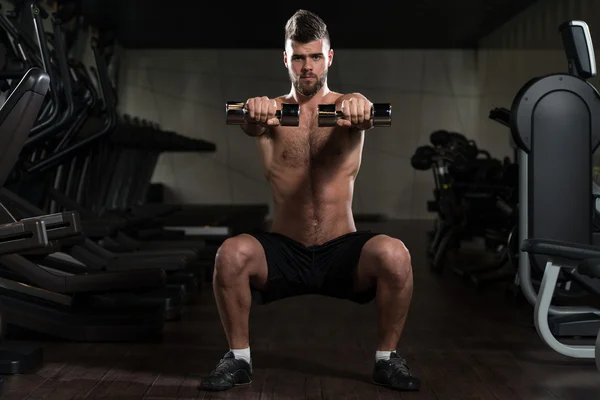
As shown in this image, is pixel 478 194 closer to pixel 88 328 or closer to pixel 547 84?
pixel 547 84

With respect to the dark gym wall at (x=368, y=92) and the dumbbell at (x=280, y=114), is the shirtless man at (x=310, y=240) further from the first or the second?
the dark gym wall at (x=368, y=92)

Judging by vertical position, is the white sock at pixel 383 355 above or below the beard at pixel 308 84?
below

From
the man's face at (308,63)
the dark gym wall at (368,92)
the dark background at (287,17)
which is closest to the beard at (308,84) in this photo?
the man's face at (308,63)

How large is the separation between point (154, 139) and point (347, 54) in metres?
6.45

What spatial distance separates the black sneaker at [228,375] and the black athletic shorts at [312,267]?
20 cm

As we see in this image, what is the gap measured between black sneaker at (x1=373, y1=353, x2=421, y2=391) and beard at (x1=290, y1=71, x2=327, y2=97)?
0.86m

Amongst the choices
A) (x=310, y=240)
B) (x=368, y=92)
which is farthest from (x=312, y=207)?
(x=368, y=92)

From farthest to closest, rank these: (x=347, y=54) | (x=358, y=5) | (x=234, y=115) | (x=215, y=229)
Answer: (x=347, y=54), (x=358, y=5), (x=215, y=229), (x=234, y=115)

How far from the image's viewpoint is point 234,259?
8.59ft

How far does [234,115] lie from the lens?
8.21ft

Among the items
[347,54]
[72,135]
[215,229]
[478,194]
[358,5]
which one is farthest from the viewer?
[347,54]

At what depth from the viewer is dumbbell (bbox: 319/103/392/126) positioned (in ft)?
8.11

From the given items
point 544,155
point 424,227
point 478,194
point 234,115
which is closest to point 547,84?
point 544,155

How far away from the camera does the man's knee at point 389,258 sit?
2.59 metres
